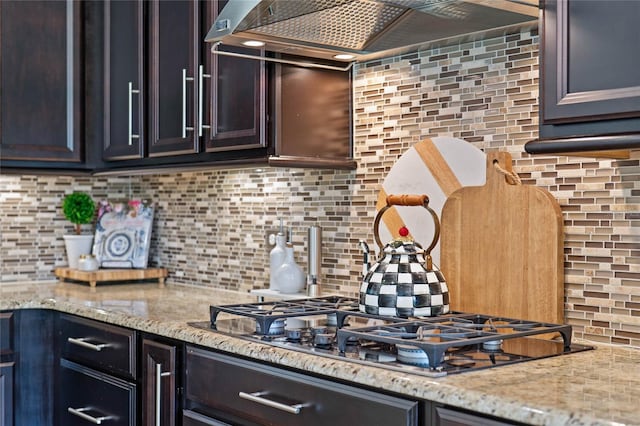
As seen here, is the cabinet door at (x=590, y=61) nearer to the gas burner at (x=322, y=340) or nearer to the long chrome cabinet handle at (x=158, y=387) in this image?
the gas burner at (x=322, y=340)

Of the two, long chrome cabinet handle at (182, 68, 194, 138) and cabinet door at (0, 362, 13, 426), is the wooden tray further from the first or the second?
long chrome cabinet handle at (182, 68, 194, 138)

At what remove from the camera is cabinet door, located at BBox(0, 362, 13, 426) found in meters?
3.04

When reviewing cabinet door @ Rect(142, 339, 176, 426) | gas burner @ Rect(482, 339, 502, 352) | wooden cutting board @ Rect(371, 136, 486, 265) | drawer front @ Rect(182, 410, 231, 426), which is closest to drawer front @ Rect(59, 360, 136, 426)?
cabinet door @ Rect(142, 339, 176, 426)

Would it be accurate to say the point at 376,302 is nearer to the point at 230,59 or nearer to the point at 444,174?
the point at 444,174

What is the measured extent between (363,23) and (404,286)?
80 cm

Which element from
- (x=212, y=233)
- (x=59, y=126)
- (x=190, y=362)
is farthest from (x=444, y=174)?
(x=59, y=126)

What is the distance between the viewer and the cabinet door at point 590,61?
5.48ft

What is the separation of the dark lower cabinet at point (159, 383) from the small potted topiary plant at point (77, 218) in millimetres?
1353

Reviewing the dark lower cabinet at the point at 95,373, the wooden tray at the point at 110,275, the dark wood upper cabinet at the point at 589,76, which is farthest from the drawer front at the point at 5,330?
the dark wood upper cabinet at the point at 589,76

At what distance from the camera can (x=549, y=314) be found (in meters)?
2.16

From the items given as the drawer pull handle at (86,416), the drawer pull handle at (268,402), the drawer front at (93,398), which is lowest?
the drawer pull handle at (86,416)

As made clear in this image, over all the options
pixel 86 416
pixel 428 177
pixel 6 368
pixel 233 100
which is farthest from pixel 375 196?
pixel 6 368

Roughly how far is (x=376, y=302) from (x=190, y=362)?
552 millimetres

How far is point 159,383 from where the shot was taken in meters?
2.46
